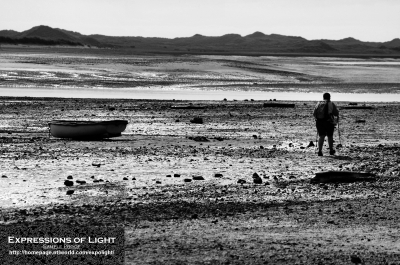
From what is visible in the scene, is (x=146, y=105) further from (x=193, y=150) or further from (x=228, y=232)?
(x=228, y=232)

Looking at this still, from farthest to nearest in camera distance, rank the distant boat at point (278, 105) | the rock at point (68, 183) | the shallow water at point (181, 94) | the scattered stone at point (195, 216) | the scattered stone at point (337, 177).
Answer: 1. the shallow water at point (181, 94)
2. the distant boat at point (278, 105)
3. the scattered stone at point (337, 177)
4. the rock at point (68, 183)
5. the scattered stone at point (195, 216)

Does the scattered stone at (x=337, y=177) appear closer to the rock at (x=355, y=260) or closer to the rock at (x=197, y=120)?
the rock at (x=355, y=260)

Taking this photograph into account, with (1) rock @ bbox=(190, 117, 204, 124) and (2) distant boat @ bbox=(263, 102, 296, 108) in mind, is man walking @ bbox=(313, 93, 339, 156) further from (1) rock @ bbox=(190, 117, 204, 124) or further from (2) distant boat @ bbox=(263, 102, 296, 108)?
(2) distant boat @ bbox=(263, 102, 296, 108)

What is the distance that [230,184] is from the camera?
16.3 m

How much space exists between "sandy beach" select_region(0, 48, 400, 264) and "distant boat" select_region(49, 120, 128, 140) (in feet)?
0.87

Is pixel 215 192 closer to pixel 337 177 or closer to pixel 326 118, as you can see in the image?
pixel 337 177

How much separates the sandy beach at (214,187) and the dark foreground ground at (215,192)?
3 centimetres

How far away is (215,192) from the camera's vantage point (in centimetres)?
1534

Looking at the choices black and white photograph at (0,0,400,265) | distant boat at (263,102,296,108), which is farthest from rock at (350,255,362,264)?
distant boat at (263,102,296,108)

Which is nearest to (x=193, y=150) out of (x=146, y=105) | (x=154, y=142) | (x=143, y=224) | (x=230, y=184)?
(x=154, y=142)

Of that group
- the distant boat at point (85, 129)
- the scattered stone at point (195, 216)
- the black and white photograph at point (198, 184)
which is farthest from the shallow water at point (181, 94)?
the scattered stone at point (195, 216)

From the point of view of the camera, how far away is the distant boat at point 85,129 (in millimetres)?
23266

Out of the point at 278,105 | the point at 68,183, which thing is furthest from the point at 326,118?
the point at 278,105

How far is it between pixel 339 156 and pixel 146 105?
1609 centimetres
